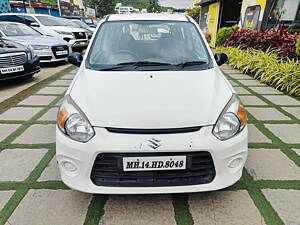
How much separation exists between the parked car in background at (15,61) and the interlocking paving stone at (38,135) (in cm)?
230

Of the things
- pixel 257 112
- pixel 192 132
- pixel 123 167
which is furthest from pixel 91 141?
pixel 257 112

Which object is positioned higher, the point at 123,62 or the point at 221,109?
the point at 123,62

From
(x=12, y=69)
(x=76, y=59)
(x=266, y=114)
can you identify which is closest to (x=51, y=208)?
(x=76, y=59)

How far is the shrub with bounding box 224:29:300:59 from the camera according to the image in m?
5.75

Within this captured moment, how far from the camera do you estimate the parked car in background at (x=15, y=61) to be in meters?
4.73

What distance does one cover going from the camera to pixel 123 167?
1.57 metres

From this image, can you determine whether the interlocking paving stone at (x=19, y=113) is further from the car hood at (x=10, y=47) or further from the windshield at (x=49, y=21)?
the windshield at (x=49, y=21)

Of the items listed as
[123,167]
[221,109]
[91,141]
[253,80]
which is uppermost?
[221,109]

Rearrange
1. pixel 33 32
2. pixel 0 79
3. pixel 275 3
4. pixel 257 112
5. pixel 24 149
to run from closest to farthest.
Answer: pixel 24 149 → pixel 257 112 → pixel 0 79 → pixel 33 32 → pixel 275 3

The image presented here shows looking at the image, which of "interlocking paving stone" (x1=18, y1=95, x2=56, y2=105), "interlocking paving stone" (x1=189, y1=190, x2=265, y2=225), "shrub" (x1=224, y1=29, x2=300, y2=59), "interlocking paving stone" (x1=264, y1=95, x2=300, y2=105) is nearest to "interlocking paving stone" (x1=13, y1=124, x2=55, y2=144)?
"interlocking paving stone" (x1=18, y1=95, x2=56, y2=105)

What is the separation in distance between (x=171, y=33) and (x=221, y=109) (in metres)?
1.43

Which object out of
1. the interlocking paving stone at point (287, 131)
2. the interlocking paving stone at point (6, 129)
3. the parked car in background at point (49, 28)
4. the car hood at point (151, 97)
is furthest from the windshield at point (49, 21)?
the interlocking paving stone at point (287, 131)

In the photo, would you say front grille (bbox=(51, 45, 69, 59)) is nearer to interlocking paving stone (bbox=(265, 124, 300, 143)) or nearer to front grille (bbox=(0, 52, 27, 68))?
front grille (bbox=(0, 52, 27, 68))

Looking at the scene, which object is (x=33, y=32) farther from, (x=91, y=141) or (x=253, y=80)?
(x=91, y=141)
